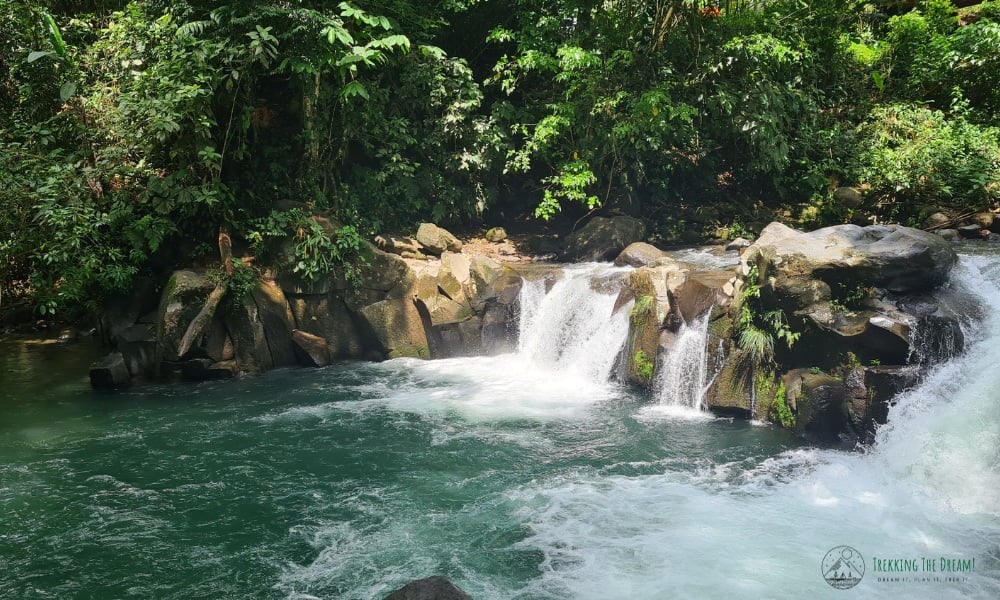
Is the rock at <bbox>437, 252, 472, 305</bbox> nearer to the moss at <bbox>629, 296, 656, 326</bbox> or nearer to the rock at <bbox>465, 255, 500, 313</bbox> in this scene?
the rock at <bbox>465, 255, 500, 313</bbox>

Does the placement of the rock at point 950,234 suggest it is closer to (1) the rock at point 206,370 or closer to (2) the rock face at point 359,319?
(2) the rock face at point 359,319

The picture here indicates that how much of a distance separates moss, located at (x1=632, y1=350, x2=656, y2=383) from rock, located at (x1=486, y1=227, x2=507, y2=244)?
5353mm

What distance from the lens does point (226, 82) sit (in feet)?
33.8

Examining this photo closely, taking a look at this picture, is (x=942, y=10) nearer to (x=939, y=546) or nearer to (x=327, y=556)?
(x=939, y=546)

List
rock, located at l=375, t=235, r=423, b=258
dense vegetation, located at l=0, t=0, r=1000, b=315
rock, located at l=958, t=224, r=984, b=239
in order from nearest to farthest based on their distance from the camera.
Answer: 1. dense vegetation, located at l=0, t=0, r=1000, b=315
2. rock, located at l=958, t=224, r=984, b=239
3. rock, located at l=375, t=235, r=423, b=258

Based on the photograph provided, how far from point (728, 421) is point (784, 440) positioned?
796 millimetres

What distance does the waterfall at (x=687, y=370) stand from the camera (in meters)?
8.41

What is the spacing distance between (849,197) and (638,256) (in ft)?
15.0

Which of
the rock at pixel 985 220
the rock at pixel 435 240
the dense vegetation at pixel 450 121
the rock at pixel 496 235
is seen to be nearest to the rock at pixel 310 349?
the dense vegetation at pixel 450 121

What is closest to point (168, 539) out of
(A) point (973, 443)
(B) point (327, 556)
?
(B) point (327, 556)

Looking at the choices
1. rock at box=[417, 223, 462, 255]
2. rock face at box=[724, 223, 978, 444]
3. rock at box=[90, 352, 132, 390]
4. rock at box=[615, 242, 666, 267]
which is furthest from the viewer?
rock at box=[417, 223, 462, 255]

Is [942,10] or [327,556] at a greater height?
[942,10]

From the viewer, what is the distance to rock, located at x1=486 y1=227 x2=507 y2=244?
13.8m

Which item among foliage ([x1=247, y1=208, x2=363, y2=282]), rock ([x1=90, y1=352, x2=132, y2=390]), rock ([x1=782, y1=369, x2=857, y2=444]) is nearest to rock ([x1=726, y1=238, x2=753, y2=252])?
rock ([x1=782, y1=369, x2=857, y2=444])
